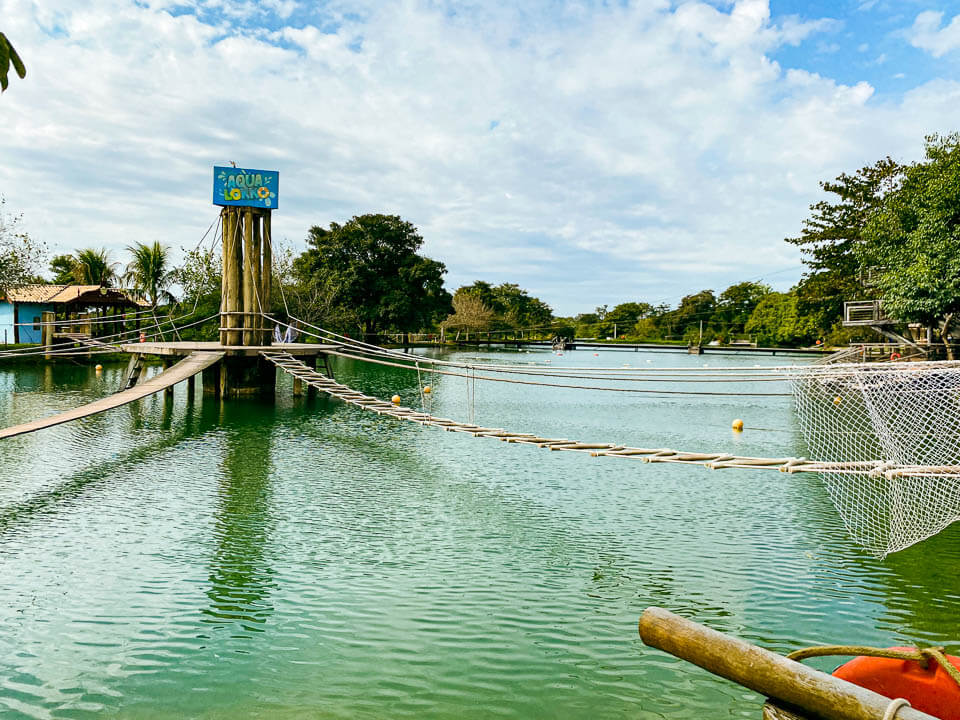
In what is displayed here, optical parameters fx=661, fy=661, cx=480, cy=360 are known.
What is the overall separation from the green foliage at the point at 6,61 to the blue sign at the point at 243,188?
1294cm

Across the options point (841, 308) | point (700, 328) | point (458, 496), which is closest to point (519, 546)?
point (458, 496)

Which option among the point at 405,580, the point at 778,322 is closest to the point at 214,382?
the point at 405,580

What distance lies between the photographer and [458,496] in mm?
7598

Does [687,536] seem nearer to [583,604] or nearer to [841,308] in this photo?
[583,604]

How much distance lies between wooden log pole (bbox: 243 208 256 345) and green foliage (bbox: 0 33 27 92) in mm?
12725

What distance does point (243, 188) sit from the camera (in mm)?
14141

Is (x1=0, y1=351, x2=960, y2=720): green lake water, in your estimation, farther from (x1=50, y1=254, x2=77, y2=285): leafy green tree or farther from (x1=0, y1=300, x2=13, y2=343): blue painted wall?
(x1=50, y1=254, x2=77, y2=285): leafy green tree

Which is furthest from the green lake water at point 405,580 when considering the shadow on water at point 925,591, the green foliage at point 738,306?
the green foliage at point 738,306

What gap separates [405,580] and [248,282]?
10.9 meters

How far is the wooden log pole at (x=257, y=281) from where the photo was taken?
14289 millimetres

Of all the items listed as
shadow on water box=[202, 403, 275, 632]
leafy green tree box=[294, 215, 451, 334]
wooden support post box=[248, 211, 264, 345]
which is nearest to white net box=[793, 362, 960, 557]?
shadow on water box=[202, 403, 275, 632]

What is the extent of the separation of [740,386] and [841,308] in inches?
362

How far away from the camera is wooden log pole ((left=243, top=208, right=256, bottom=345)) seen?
14141 mm

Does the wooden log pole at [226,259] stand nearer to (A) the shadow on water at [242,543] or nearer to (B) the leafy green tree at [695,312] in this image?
(A) the shadow on water at [242,543]
